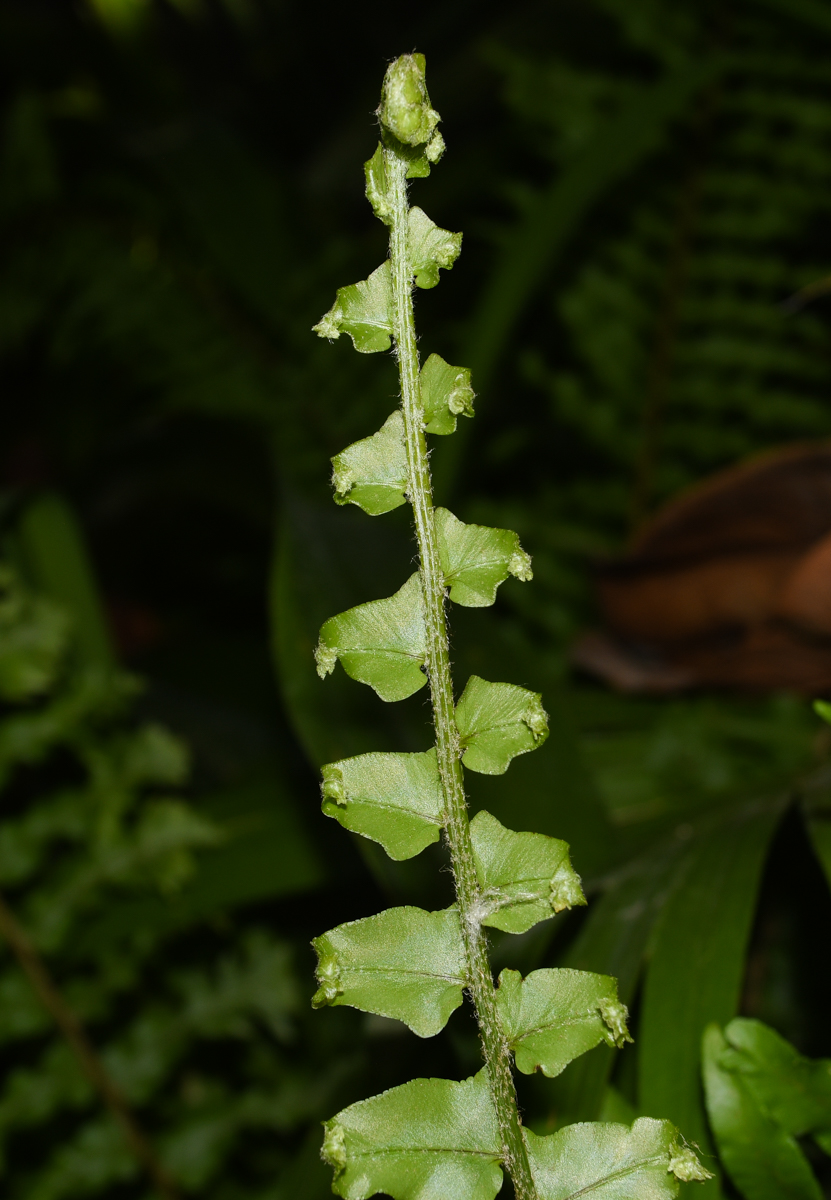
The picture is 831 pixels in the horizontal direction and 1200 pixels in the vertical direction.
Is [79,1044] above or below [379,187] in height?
below

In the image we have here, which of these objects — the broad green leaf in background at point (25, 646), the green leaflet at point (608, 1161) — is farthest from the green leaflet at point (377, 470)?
the broad green leaf in background at point (25, 646)

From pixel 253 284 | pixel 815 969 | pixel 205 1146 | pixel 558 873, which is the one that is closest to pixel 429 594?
pixel 558 873

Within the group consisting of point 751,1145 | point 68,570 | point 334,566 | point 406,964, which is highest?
point 68,570

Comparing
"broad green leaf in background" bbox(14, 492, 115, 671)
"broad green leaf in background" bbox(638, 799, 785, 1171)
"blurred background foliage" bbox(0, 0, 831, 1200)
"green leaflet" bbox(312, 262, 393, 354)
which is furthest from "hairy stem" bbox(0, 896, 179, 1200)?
"green leaflet" bbox(312, 262, 393, 354)

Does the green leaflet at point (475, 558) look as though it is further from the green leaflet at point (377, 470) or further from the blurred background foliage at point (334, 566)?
the blurred background foliage at point (334, 566)

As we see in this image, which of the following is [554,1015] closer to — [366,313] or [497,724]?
[497,724]

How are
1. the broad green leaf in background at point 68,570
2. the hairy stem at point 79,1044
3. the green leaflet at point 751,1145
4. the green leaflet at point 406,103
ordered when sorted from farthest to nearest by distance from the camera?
the broad green leaf in background at point 68,570
the hairy stem at point 79,1044
the green leaflet at point 751,1145
the green leaflet at point 406,103

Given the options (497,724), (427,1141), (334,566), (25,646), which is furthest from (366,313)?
(25,646)
